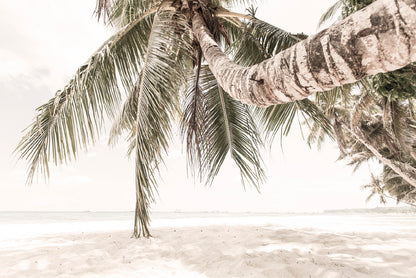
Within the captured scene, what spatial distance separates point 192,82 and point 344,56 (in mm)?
3598

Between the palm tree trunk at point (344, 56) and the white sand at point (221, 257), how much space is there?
216 cm

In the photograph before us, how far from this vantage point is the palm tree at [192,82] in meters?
0.93

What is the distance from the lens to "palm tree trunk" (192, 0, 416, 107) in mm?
704

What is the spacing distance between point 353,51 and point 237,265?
2.68 meters

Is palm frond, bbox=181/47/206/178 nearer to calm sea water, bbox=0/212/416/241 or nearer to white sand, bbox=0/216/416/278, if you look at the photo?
white sand, bbox=0/216/416/278

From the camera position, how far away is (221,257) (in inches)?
122

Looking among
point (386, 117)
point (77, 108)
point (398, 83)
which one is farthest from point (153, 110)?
point (386, 117)

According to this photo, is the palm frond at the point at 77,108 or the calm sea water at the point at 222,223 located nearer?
the palm frond at the point at 77,108

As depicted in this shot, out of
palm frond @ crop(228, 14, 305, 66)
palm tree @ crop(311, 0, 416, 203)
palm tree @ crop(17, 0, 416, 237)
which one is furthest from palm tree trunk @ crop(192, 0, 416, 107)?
palm frond @ crop(228, 14, 305, 66)

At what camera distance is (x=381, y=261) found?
2.72 metres

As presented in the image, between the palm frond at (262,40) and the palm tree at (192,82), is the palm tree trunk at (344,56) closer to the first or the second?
the palm tree at (192,82)

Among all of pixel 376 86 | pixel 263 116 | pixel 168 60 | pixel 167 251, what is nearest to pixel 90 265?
pixel 167 251

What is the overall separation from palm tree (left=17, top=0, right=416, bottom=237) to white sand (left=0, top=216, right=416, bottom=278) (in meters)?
0.67

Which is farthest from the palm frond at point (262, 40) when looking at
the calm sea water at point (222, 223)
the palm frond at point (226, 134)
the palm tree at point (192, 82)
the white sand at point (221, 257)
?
the calm sea water at point (222, 223)
